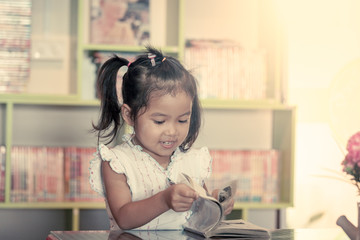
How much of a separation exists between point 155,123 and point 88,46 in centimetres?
147

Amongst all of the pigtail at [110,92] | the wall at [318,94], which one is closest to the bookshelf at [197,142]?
the wall at [318,94]

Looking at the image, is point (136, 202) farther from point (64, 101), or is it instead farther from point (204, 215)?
point (64, 101)

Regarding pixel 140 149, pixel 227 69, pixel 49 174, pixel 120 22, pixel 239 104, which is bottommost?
pixel 49 174

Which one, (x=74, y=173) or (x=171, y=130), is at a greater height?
(x=171, y=130)

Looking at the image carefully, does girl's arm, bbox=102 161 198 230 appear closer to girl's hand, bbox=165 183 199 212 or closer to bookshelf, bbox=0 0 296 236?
girl's hand, bbox=165 183 199 212

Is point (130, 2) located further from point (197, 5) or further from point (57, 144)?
point (57, 144)

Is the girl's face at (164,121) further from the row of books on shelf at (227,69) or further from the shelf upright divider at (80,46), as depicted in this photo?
the row of books on shelf at (227,69)

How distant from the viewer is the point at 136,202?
1.43 metres

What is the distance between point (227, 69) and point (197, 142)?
1.40 ft

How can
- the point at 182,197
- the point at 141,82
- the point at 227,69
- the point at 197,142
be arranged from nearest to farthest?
the point at 182,197
the point at 141,82
the point at 227,69
the point at 197,142

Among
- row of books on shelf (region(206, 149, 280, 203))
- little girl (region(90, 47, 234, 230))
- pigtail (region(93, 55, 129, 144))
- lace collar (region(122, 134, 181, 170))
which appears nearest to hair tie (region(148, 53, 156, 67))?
little girl (region(90, 47, 234, 230))

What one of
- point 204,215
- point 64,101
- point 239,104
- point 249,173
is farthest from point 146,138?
point 249,173

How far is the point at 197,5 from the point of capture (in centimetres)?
326

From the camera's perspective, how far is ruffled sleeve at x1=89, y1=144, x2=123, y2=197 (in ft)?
5.01
